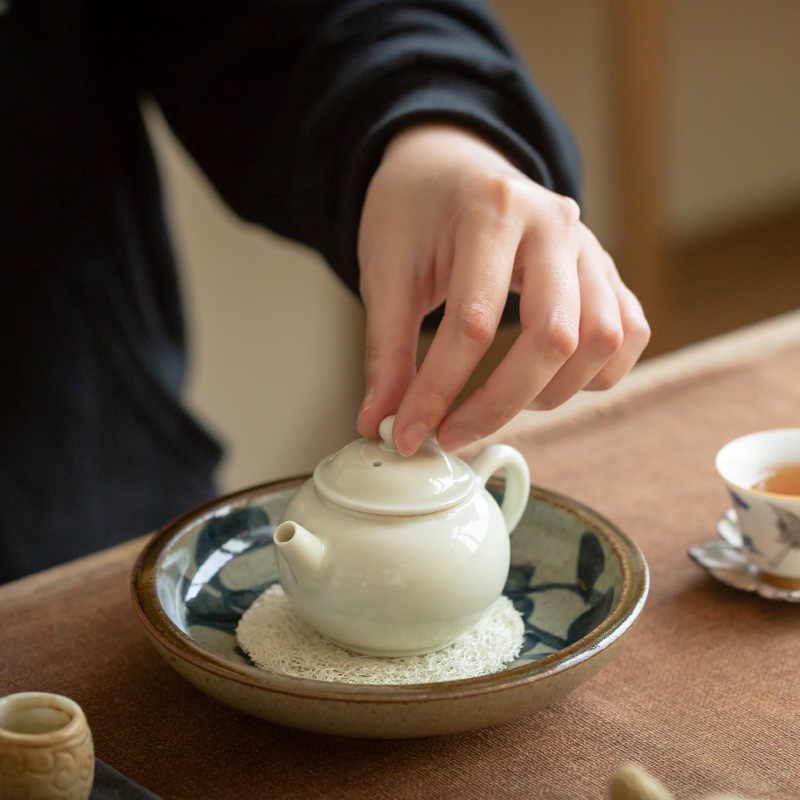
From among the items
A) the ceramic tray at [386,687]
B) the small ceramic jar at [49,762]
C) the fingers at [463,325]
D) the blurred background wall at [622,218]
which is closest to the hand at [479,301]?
the fingers at [463,325]

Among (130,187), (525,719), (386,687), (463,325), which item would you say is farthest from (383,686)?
(130,187)

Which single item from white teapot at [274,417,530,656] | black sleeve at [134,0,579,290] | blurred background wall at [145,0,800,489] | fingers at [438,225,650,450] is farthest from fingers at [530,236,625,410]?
blurred background wall at [145,0,800,489]

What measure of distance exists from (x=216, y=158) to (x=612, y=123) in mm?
1946

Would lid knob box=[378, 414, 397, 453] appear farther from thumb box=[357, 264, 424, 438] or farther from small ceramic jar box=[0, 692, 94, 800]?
small ceramic jar box=[0, 692, 94, 800]

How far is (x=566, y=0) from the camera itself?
2.70m

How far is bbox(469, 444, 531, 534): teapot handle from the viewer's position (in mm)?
610

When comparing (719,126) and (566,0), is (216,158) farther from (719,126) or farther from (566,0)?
(719,126)

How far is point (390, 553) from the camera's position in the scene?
522mm

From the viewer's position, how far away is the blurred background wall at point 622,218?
2119 mm

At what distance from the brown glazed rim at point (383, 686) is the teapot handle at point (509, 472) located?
64 mm

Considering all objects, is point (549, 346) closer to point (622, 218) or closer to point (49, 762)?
point (49, 762)

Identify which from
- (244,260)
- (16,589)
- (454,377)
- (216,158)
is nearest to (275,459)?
(244,260)

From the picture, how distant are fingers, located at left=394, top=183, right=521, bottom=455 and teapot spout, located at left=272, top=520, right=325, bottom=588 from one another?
0.08 metres

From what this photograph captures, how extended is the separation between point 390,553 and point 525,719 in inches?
5.0
